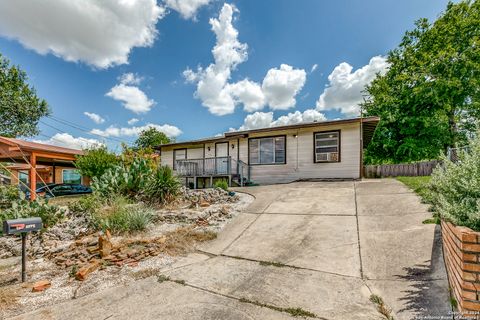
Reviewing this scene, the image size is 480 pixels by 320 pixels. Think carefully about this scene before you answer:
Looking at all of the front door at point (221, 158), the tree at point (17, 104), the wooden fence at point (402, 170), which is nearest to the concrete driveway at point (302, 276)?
the front door at point (221, 158)

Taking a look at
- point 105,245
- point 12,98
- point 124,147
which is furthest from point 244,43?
point 12,98

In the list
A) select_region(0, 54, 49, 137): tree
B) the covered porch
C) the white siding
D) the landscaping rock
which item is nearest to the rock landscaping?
the landscaping rock

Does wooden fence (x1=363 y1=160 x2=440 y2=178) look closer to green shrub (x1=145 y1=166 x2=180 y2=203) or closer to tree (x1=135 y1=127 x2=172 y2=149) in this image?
green shrub (x1=145 y1=166 x2=180 y2=203)

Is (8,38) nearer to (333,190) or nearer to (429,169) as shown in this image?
(333,190)

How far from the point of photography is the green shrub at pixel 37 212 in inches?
237

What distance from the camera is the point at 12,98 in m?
19.8

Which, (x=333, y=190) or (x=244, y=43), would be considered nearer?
(x=333, y=190)

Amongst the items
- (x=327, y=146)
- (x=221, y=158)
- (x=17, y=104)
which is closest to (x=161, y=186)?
(x=221, y=158)

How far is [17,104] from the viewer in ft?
64.9

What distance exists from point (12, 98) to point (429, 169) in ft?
102

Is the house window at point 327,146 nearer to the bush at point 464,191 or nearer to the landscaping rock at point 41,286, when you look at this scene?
the bush at point 464,191

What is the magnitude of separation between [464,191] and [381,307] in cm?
169

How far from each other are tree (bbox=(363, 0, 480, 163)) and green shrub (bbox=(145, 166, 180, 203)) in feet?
55.6

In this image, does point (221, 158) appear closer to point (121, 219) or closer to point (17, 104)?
point (121, 219)
